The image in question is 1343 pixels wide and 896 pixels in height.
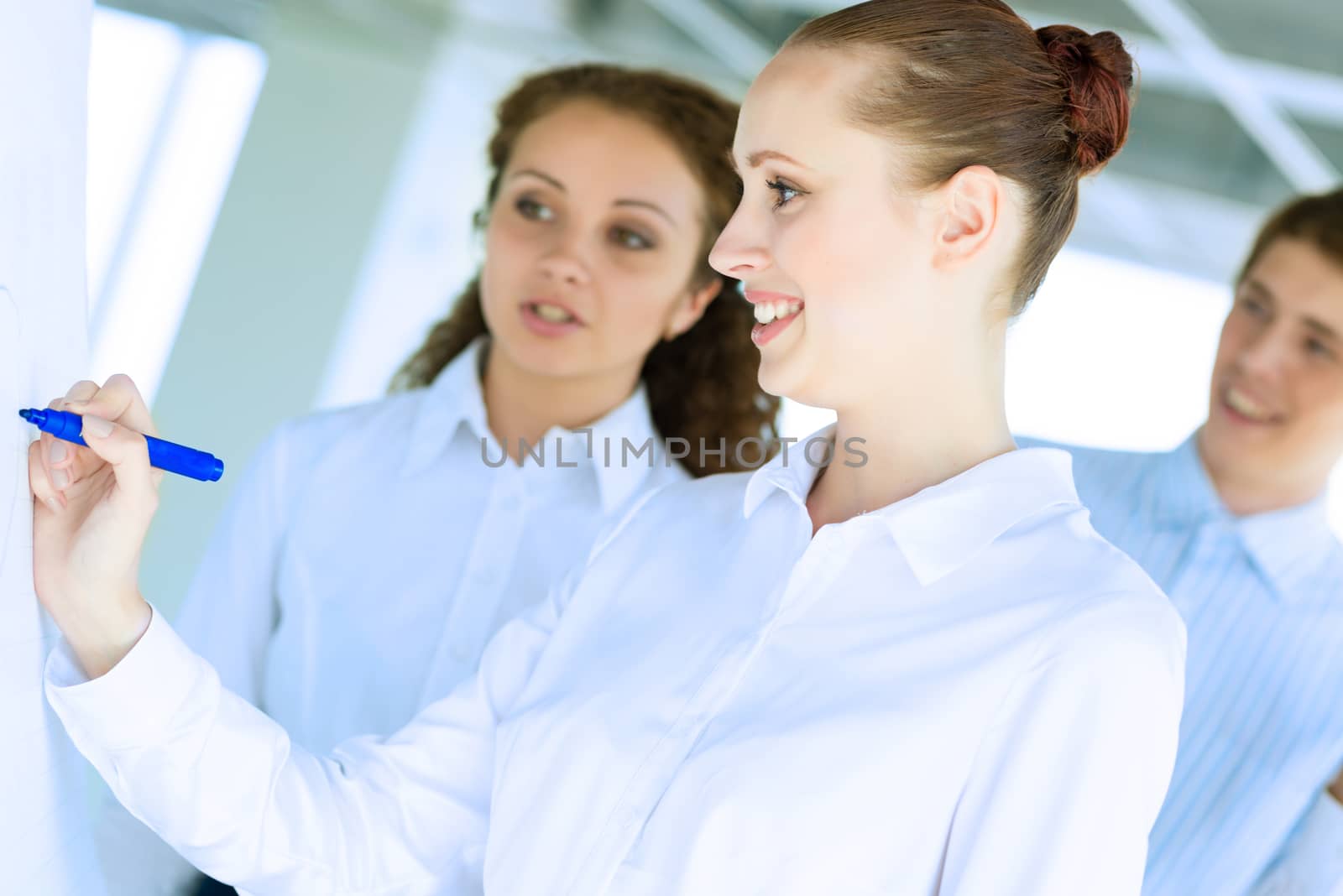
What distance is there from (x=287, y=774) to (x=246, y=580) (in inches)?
29.6

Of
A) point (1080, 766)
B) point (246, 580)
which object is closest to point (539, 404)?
point (246, 580)

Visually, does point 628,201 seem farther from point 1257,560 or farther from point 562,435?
point 1257,560

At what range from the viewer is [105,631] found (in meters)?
1.06

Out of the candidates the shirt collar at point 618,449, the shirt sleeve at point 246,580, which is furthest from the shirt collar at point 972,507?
the shirt sleeve at point 246,580

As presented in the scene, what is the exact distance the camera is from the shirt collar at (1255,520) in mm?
1925

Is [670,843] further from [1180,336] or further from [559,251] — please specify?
[1180,336]

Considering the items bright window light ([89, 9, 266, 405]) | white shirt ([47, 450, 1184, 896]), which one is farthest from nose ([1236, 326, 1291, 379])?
bright window light ([89, 9, 266, 405])

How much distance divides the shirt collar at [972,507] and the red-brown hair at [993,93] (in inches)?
7.4

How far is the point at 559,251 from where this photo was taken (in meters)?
1.96

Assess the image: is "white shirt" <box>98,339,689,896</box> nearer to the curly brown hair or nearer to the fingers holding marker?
the curly brown hair

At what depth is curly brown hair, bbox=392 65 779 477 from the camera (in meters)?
2.06

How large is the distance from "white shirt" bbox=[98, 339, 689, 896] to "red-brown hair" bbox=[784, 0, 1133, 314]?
69 centimetres

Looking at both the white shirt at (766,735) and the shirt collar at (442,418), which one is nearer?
the white shirt at (766,735)

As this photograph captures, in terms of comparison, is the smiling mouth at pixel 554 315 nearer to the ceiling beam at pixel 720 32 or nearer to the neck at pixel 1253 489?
the neck at pixel 1253 489
